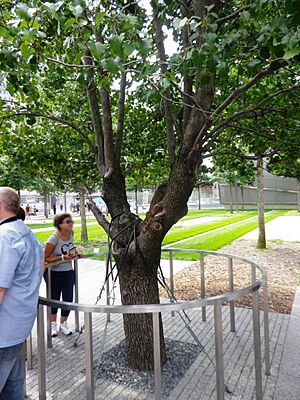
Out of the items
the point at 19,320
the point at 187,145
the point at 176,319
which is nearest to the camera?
the point at 19,320

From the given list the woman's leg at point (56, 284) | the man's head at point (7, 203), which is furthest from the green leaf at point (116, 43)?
the woman's leg at point (56, 284)

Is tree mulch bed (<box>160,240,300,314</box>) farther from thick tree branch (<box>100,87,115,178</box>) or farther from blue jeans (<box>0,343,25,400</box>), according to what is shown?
blue jeans (<box>0,343,25,400</box>)

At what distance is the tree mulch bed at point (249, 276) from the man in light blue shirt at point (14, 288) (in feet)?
13.8

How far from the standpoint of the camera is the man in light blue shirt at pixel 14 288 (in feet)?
7.22

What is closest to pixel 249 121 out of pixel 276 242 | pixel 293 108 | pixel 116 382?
pixel 293 108

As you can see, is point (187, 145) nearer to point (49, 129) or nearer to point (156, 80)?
point (156, 80)

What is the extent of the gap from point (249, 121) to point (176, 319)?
11.5 feet

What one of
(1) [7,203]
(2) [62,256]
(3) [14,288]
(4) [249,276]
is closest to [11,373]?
(3) [14,288]

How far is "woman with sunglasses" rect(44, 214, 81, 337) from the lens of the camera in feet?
14.7

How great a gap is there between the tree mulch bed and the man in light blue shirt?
165 inches

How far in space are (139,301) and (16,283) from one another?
1.69 metres

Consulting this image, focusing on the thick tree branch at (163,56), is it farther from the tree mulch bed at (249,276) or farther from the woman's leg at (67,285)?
the tree mulch bed at (249,276)

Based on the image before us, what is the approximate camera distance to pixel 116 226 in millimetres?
3812

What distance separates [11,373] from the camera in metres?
2.49
